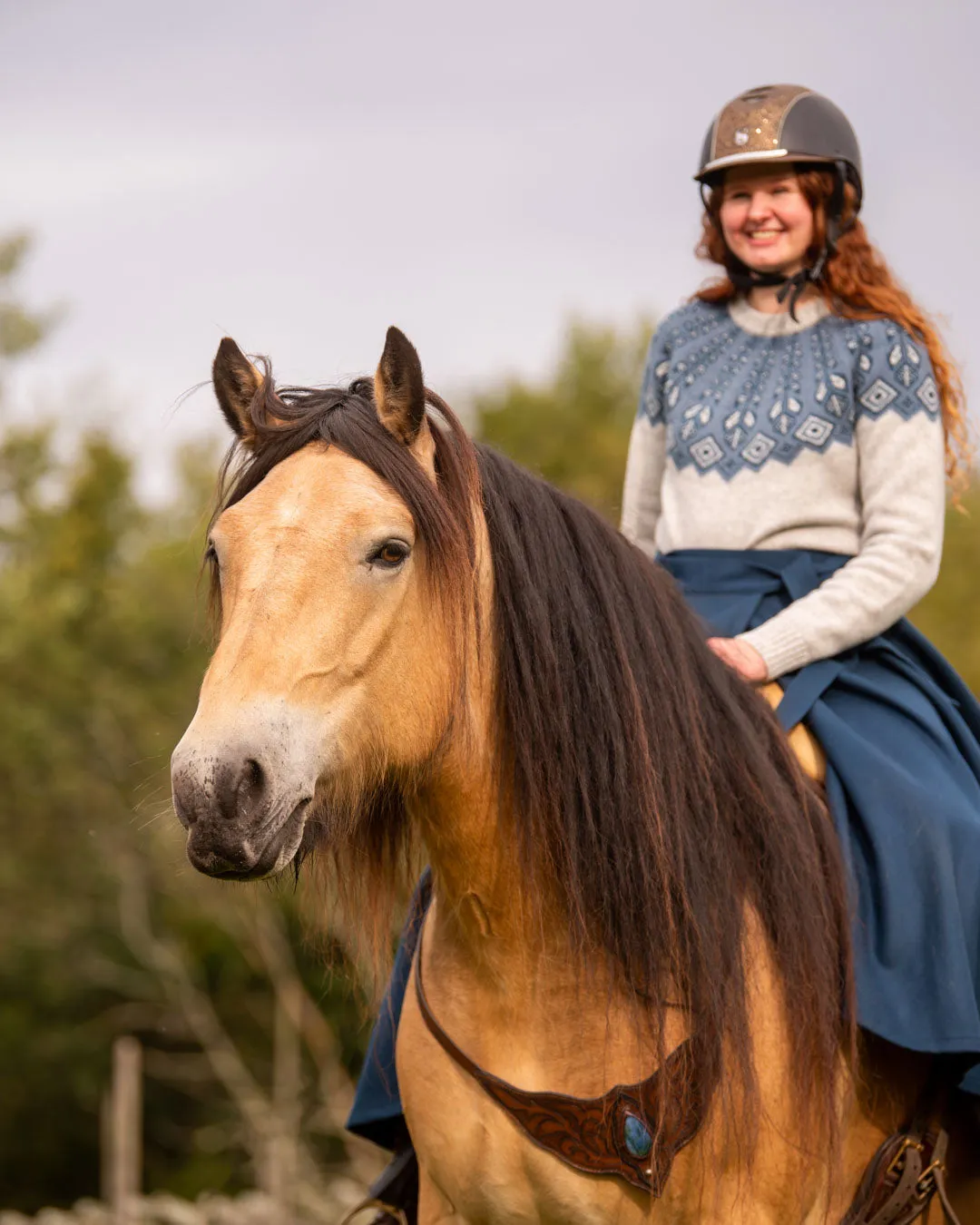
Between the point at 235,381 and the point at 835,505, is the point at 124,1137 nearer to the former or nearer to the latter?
the point at 835,505

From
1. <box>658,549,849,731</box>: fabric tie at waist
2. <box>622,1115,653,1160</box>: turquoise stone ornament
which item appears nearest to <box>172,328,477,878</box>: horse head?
<box>622,1115,653,1160</box>: turquoise stone ornament

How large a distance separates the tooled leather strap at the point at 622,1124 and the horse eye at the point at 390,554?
1112 mm

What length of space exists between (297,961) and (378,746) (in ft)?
69.5

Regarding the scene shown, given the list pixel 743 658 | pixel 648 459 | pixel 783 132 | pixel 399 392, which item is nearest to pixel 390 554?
pixel 399 392

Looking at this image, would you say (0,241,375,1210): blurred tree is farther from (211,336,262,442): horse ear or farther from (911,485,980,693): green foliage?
(211,336,262,442): horse ear

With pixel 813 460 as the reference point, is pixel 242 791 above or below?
below

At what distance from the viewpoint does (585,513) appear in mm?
3020

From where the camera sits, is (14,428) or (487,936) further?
(14,428)

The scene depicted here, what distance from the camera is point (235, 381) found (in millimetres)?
2900

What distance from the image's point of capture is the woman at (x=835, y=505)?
310 cm

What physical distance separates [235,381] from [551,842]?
1.16m

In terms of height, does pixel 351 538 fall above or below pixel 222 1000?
above

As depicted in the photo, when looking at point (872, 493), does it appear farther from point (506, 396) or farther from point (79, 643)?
point (506, 396)

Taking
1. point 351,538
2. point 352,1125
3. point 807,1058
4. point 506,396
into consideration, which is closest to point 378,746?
point 351,538
